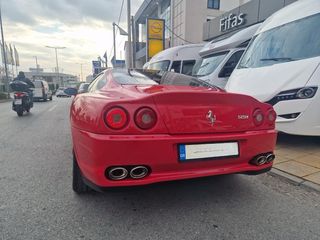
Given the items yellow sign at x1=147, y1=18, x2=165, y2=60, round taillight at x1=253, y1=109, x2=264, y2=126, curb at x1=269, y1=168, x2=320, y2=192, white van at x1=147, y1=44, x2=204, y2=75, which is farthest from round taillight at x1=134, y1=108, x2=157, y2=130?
yellow sign at x1=147, y1=18, x2=165, y2=60

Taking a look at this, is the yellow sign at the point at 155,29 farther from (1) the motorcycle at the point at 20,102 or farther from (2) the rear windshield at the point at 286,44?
(2) the rear windshield at the point at 286,44

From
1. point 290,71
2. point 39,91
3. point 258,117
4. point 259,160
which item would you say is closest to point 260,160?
point 259,160

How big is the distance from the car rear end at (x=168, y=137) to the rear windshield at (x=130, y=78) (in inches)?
28.2

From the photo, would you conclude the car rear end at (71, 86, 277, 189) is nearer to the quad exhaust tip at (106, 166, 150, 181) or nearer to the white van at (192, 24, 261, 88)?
the quad exhaust tip at (106, 166, 150, 181)

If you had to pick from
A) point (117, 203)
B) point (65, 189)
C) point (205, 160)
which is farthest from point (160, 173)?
point (65, 189)

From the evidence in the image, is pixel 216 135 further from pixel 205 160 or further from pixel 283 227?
pixel 283 227

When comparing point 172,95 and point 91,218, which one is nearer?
point 172,95

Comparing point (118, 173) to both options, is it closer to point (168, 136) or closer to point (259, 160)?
point (168, 136)

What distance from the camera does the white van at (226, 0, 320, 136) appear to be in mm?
3832

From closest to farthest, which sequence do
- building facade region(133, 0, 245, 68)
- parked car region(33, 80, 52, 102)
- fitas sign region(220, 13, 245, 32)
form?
1. fitas sign region(220, 13, 245, 32)
2. parked car region(33, 80, 52, 102)
3. building facade region(133, 0, 245, 68)

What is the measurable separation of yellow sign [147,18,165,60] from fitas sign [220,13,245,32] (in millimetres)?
6467

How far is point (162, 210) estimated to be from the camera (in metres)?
2.38

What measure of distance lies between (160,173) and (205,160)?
410 mm

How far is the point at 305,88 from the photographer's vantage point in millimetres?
3809
